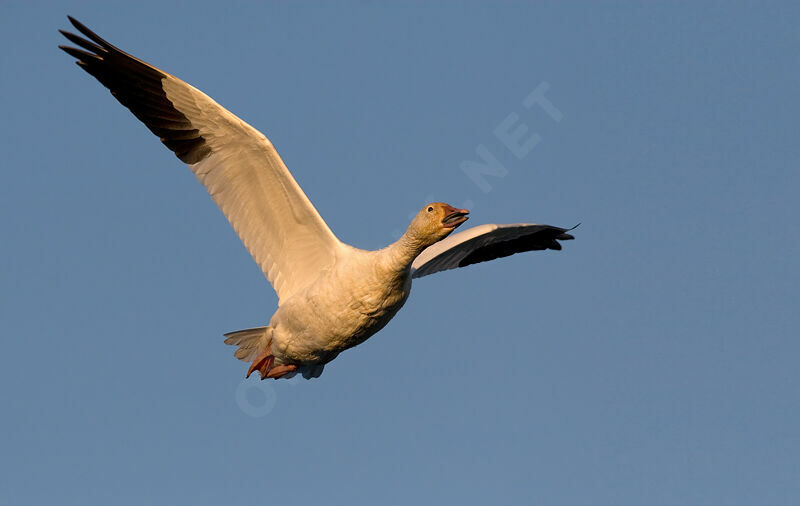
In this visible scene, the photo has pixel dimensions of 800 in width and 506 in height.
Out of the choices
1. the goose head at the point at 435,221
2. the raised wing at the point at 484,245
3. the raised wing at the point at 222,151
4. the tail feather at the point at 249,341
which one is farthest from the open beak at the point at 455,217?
the tail feather at the point at 249,341

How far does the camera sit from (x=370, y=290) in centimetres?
1152

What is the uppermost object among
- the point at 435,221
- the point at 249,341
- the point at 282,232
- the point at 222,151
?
the point at 222,151

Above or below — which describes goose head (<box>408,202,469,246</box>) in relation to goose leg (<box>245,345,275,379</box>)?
below

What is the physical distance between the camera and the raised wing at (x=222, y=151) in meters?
12.0

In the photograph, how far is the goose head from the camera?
1137cm

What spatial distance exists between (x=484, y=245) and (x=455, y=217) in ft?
7.35

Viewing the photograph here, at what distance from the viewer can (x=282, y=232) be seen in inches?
495

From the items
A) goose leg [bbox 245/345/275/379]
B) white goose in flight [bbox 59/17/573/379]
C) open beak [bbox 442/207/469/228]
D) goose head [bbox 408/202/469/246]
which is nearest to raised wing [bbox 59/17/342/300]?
white goose in flight [bbox 59/17/573/379]

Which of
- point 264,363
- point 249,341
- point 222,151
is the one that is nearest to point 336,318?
point 264,363

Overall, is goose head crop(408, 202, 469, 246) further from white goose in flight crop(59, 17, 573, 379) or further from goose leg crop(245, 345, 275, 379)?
goose leg crop(245, 345, 275, 379)

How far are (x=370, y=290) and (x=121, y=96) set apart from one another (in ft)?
11.9

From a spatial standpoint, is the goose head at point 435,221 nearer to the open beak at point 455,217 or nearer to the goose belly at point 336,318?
the open beak at point 455,217

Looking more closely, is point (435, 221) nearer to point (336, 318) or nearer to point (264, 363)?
point (336, 318)

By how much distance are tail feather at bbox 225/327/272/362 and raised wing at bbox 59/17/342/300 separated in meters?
0.79
